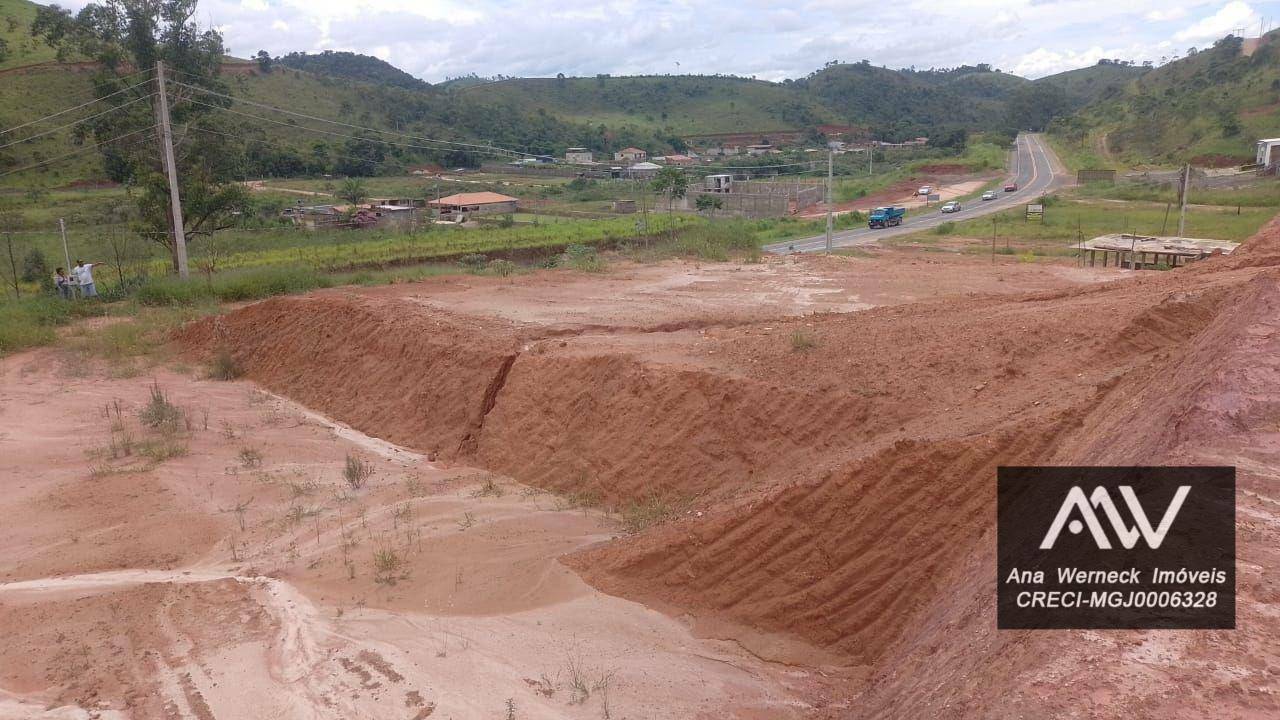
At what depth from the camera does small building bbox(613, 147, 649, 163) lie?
3422 inches

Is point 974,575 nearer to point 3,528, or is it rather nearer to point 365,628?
point 365,628

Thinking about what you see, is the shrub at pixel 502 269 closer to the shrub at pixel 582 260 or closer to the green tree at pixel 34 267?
the shrub at pixel 582 260

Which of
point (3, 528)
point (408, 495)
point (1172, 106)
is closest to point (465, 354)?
point (408, 495)

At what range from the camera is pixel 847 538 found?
746 cm

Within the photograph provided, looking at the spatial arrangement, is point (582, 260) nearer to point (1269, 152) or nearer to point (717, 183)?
point (717, 183)

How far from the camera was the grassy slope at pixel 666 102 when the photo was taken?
115 metres

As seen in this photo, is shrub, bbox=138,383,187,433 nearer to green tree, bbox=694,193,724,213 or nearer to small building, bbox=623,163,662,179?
green tree, bbox=694,193,724,213

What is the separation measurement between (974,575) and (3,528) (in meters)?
9.70

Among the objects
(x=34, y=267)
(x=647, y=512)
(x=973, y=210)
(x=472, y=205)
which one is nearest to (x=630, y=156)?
(x=472, y=205)

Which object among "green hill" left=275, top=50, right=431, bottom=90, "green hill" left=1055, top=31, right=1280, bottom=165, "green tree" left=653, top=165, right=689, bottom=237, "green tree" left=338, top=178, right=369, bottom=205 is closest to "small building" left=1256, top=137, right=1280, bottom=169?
"green hill" left=1055, top=31, right=1280, bottom=165

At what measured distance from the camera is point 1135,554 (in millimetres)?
4453

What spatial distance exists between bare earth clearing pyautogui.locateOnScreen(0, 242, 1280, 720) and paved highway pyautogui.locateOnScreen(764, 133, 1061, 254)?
23.6 m

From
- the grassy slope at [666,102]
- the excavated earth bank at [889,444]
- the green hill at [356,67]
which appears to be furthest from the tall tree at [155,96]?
the green hill at [356,67]

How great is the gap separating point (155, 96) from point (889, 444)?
26127mm
